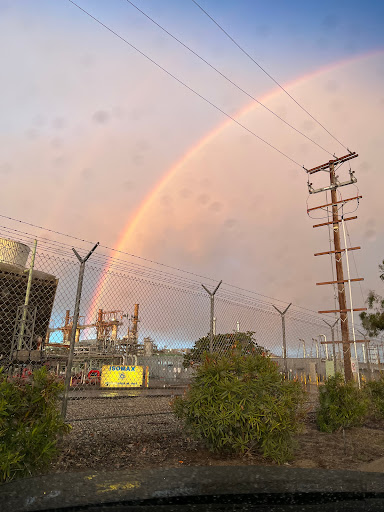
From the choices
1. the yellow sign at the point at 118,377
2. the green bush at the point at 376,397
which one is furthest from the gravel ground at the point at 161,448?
the yellow sign at the point at 118,377

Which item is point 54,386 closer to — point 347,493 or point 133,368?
point 347,493

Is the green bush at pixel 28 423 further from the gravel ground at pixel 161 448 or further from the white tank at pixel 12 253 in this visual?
the white tank at pixel 12 253

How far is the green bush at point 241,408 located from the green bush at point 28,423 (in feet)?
7.66

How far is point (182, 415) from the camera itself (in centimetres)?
617

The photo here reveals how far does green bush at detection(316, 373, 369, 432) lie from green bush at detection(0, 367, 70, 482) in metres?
6.69

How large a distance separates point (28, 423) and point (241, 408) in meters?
3.02

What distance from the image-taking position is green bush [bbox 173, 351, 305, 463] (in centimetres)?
556

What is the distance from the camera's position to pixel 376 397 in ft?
35.6

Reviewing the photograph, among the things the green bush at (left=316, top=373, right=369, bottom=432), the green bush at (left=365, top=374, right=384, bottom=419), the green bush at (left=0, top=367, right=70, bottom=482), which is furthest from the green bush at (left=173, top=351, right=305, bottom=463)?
the green bush at (left=365, top=374, right=384, bottom=419)

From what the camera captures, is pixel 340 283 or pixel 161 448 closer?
pixel 161 448

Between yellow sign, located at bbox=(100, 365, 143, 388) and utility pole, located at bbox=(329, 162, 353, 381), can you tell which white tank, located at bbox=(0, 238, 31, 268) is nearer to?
yellow sign, located at bbox=(100, 365, 143, 388)

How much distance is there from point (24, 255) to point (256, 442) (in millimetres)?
18181

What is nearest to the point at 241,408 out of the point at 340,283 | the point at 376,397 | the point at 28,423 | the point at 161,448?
the point at 161,448

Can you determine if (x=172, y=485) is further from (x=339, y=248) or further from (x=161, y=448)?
(x=339, y=248)
